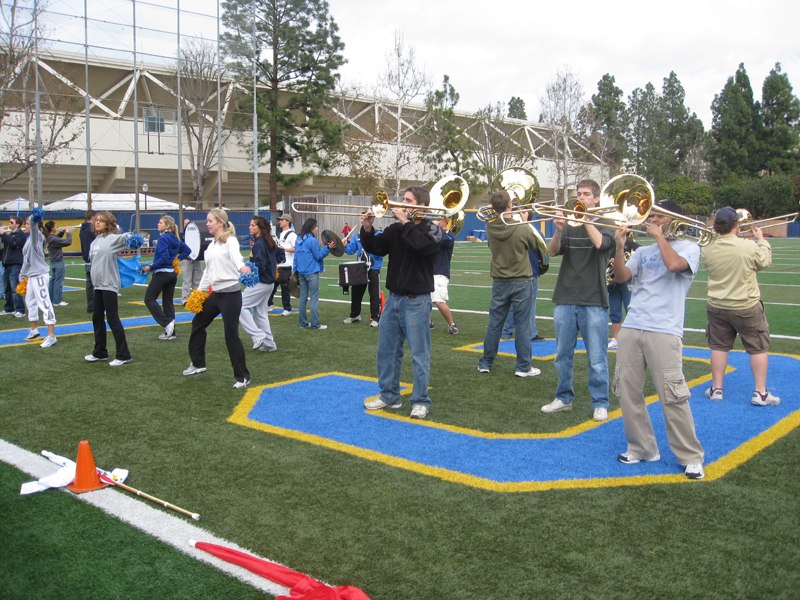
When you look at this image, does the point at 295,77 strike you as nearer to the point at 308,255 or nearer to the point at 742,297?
the point at 308,255

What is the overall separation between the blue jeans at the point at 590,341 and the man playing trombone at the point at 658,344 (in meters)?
1.10

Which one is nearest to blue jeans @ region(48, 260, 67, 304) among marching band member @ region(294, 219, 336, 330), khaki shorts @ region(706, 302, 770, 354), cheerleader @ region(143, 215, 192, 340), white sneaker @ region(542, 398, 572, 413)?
cheerleader @ region(143, 215, 192, 340)

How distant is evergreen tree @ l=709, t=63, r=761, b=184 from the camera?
6644cm

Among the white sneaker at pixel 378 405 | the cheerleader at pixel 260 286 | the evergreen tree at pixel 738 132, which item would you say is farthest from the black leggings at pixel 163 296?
the evergreen tree at pixel 738 132

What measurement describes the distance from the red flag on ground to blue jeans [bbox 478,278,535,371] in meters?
4.71

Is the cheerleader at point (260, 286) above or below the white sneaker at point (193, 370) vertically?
above

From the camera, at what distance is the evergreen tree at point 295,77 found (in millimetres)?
39125

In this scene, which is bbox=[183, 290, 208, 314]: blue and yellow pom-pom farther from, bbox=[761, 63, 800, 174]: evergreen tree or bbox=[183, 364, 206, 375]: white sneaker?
bbox=[761, 63, 800, 174]: evergreen tree

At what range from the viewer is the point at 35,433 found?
571cm

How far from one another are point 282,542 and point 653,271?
9.98 ft

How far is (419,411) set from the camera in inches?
241

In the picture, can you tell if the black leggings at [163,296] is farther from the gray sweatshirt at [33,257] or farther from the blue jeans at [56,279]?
the blue jeans at [56,279]

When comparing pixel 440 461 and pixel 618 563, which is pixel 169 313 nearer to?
pixel 440 461

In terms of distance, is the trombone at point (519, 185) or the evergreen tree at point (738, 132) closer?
the trombone at point (519, 185)
